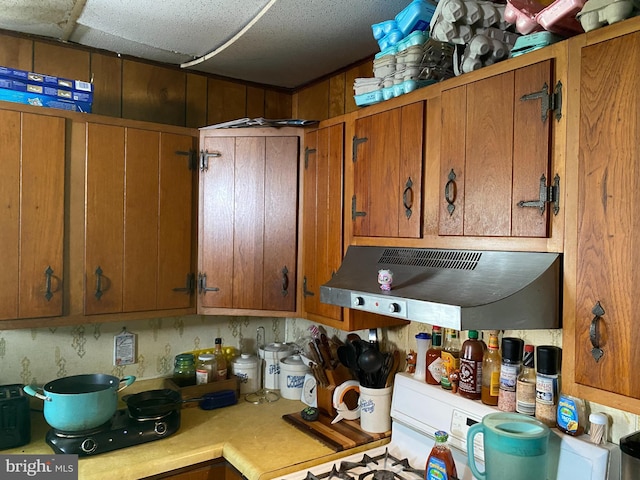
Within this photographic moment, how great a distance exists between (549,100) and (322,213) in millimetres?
1014

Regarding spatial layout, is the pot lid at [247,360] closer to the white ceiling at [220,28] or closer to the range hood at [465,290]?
the range hood at [465,290]

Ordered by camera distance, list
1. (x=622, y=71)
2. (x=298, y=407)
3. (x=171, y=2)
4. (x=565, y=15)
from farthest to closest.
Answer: (x=298, y=407) < (x=171, y=2) < (x=565, y=15) < (x=622, y=71)

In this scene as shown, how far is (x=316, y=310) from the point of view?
2.06 m

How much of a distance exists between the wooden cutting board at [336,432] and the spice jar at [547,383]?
0.67 meters

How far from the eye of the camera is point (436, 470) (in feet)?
4.91

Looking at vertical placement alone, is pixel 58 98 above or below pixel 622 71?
above

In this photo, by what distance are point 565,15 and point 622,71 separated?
23 centimetres

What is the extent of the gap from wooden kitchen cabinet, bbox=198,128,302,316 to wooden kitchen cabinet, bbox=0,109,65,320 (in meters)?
0.57

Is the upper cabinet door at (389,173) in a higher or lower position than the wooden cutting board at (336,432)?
higher

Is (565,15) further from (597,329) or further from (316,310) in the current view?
(316,310)

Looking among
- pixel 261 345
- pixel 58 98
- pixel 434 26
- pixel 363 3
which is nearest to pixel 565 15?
pixel 434 26

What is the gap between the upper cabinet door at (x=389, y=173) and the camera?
1.59m

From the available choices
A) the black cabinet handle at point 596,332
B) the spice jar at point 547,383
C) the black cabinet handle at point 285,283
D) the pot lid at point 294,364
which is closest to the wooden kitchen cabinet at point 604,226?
the black cabinet handle at point 596,332

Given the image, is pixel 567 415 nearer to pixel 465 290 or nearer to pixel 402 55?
pixel 465 290
